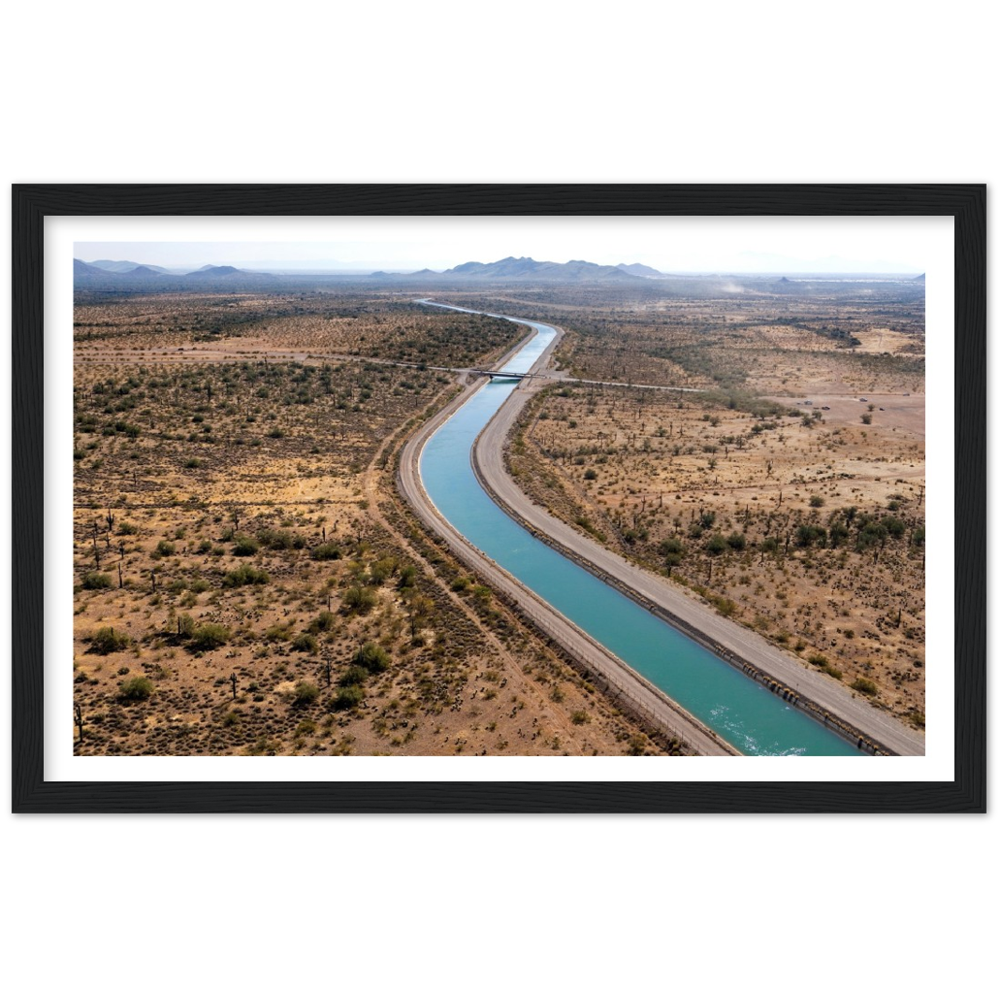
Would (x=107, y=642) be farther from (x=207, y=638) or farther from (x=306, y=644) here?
(x=306, y=644)

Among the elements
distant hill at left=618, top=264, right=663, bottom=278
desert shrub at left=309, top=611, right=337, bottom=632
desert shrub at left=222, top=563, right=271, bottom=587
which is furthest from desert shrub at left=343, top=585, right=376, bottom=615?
distant hill at left=618, top=264, right=663, bottom=278

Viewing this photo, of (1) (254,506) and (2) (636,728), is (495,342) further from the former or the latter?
(2) (636,728)

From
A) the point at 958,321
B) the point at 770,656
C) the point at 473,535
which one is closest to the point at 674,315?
the point at 473,535

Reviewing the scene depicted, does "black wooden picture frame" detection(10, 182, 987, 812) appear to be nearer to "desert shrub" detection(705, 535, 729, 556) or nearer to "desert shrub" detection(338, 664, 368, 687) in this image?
"desert shrub" detection(338, 664, 368, 687)

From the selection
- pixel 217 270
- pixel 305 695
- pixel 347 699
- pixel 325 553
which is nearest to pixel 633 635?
pixel 347 699

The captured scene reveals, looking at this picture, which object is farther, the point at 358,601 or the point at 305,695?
the point at 358,601
